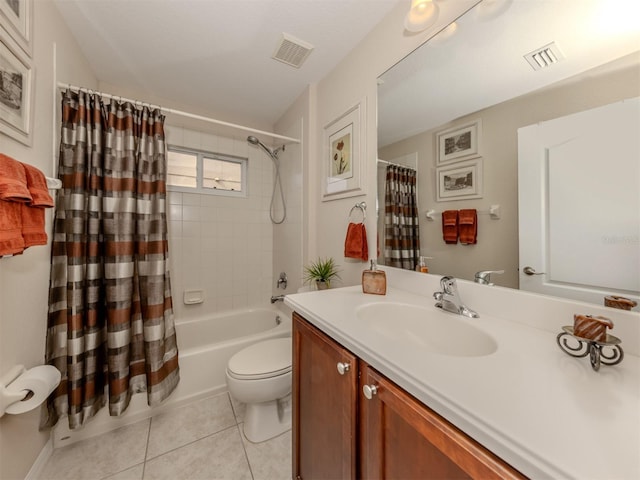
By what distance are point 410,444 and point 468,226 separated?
30.6 inches

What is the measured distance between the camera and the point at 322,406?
Result: 2.59 ft

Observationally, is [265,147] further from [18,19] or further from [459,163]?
[459,163]

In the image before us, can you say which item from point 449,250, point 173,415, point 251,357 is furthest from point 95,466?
point 449,250

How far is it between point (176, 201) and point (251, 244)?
0.79 meters

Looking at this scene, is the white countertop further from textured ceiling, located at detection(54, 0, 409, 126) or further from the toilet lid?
textured ceiling, located at detection(54, 0, 409, 126)

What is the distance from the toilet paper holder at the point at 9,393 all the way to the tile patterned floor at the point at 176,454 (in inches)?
22.9

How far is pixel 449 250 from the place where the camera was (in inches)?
39.8

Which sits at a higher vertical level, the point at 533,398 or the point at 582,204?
the point at 582,204

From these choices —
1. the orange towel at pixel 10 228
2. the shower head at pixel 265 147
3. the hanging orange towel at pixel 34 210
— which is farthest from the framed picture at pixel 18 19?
the shower head at pixel 265 147

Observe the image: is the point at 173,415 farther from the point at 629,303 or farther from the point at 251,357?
the point at 629,303

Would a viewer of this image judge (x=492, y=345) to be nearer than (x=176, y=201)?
Yes

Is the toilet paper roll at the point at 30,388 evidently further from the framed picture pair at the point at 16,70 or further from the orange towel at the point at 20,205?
the framed picture pair at the point at 16,70

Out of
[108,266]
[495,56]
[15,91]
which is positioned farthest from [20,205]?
[495,56]

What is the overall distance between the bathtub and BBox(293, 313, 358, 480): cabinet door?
2.91ft
